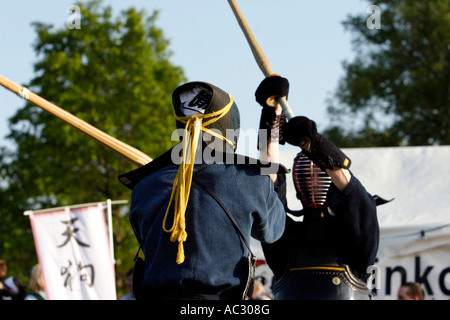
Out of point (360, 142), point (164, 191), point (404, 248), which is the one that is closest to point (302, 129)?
point (164, 191)

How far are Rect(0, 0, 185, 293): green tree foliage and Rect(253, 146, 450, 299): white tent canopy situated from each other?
13.2 metres

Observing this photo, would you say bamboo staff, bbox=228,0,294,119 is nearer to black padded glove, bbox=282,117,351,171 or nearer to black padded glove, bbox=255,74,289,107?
black padded glove, bbox=255,74,289,107

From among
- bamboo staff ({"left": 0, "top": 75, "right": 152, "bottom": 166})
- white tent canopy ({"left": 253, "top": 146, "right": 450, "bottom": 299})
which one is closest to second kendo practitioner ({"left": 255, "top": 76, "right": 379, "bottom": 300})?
bamboo staff ({"left": 0, "top": 75, "right": 152, "bottom": 166})

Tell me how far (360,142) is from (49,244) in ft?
55.8

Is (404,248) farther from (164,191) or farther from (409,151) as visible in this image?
(164,191)

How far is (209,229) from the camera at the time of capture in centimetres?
292

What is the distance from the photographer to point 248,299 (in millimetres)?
2947

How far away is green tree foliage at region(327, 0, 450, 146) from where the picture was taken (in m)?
24.1

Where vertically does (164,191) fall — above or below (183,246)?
above

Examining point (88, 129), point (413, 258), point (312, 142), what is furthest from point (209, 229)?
point (413, 258)

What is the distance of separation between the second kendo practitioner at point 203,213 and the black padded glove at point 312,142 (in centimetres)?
20

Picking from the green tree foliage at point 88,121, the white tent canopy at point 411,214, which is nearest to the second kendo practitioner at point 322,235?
the white tent canopy at point 411,214

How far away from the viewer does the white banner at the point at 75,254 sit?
8273 millimetres

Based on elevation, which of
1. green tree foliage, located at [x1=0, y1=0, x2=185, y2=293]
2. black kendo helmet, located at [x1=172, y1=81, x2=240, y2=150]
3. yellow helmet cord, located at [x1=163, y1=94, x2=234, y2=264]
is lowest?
yellow helmet cord, located at [x1=163, y1=94, x2=234, y2=264]
